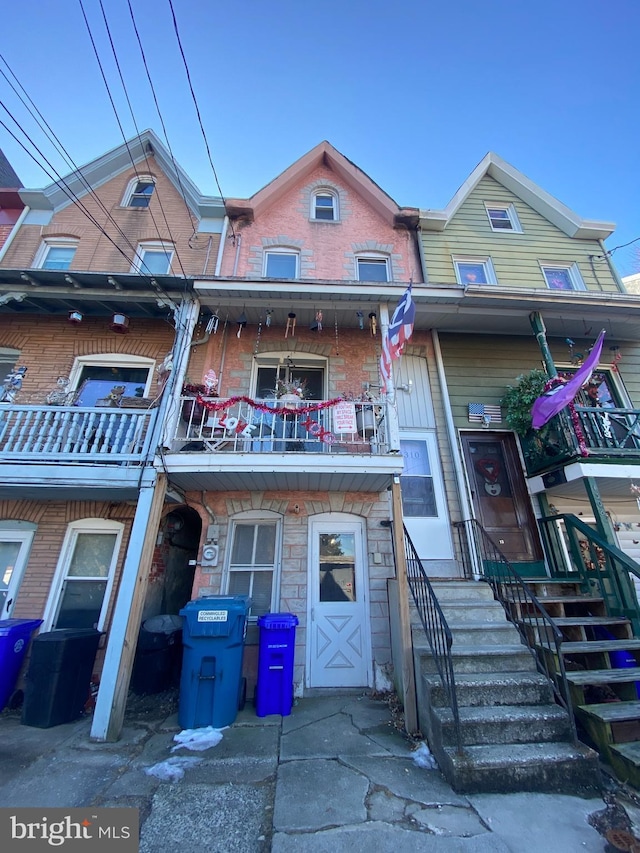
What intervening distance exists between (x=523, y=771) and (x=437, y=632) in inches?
49.8

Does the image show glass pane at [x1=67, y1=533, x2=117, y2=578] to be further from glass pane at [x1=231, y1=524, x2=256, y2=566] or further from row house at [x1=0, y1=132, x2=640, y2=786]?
glass pane at [x1=231, y1=524, x2=256, y2=566]

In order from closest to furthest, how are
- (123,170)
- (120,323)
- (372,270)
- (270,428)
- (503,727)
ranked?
(503,727), (270,428), (120,323), (372,270), (123,170)

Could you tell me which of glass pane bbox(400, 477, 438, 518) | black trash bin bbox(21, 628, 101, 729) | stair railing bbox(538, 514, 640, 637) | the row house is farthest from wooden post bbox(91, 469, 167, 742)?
stair railing bbox(538, 514, 640, 637)

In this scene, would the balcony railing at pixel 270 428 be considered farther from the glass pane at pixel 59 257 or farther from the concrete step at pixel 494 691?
the glass pane at pixel 59 257

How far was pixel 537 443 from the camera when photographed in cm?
641

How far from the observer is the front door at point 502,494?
243 inches

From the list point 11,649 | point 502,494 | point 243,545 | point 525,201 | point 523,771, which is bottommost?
point 523,771

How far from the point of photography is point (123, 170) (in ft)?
28.6

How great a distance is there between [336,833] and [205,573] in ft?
11.7

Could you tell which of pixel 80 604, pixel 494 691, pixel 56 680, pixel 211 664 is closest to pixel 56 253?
pixel 80 604

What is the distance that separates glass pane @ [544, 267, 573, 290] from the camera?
26.7 ft

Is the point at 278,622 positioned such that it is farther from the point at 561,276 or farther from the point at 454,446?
the point at 561,276

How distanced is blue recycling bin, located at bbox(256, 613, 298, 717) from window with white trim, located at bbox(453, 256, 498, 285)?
775 cm

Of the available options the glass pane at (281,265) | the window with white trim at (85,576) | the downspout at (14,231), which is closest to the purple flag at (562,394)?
the glass pane at (281,265)
